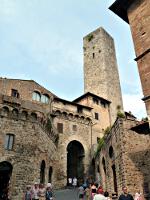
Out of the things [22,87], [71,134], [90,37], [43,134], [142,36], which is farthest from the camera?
[90,37]

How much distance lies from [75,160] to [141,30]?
1018 inches

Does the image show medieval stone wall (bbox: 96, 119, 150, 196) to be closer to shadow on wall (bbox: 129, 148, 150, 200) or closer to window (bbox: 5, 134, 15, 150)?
shadow on wall (bbox: 129, 148, 150, 200)

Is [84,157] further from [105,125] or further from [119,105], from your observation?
[119,105]

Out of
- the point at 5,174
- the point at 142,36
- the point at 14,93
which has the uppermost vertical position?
the point at 14,93

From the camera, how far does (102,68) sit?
43.7m

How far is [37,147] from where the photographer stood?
2441cm

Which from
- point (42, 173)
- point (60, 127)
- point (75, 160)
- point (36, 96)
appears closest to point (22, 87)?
point (36, 96)

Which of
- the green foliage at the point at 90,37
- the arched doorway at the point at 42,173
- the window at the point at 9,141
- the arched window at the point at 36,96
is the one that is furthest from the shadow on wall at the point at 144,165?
the green foliage at the point at 90,37

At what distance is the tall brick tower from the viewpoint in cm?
1098

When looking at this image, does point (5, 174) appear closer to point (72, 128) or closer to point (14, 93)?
point (14, 93)

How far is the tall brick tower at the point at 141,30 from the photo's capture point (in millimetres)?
10984

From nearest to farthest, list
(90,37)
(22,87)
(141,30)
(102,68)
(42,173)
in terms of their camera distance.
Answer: (141,30) → (42,173) → (22,87) → (102,68) → (90,37)

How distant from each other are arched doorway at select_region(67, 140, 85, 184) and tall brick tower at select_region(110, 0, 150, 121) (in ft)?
78.1

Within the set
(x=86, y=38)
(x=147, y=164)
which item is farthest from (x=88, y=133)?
(x=86, y=38)
